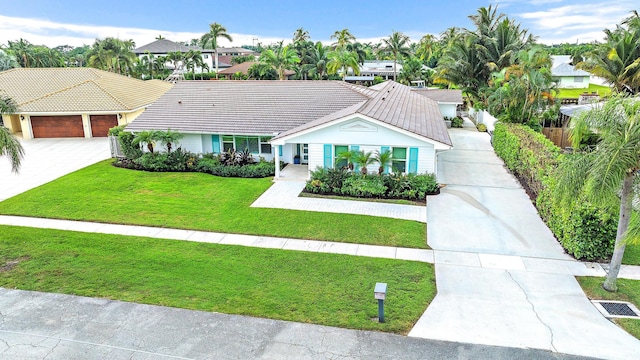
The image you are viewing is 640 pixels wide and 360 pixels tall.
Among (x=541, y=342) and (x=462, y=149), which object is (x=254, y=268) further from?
(x=462, y=149)

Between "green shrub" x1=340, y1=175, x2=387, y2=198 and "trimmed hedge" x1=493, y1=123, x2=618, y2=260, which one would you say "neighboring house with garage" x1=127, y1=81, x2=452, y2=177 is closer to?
"green shrub" x1=340, y1=175, x2=387, y2=198

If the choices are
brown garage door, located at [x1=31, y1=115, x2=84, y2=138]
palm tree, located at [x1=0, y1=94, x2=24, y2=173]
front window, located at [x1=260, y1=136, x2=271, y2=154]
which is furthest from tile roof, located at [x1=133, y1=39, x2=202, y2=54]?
palm tree, located at [x1=0, y1=94, x2=24, y2=173]

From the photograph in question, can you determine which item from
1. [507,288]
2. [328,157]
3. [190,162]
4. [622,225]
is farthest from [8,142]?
[622,225]

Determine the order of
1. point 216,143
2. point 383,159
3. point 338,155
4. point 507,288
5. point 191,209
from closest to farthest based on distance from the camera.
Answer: point 507,288
point 191,209
point 383,159
point 338,155
point 216,143

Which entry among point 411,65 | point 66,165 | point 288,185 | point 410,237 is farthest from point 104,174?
point 411,65

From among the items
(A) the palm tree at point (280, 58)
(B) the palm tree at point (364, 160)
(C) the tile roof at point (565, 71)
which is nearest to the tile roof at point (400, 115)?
(B) the palm tree at point (364, 160)

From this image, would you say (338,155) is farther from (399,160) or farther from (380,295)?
(380,295)

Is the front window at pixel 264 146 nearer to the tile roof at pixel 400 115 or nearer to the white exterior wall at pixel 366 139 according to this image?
the tile roof at pixel 400 115

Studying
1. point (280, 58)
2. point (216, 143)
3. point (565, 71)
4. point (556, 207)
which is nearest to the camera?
point (556, 207)
